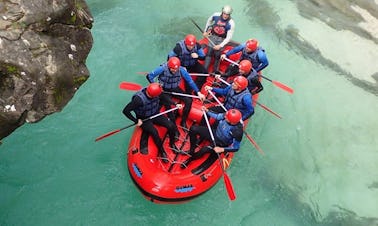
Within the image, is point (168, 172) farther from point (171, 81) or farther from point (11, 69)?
point (11, 69)

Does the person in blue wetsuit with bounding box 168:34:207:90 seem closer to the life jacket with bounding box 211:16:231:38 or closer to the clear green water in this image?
the life jacket with bounding box 211:16:231:38

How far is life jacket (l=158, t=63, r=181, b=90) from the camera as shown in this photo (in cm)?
660

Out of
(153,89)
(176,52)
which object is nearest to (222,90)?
(176,52)

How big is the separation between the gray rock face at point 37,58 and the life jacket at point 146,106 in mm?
1573

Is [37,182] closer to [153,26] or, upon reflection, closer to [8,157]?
[8,157]

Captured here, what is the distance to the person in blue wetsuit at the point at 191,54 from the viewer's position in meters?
7.04

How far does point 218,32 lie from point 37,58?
4.99 meters

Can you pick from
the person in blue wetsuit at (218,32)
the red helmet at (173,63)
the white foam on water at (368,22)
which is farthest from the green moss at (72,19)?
the white foam on water at (368,22)

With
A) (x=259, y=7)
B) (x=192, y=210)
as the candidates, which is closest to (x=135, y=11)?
(x=259, y=7)

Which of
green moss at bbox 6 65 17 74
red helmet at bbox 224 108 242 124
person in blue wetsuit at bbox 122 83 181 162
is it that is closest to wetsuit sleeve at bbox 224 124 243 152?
red helmet at bbox 224 108 242 124

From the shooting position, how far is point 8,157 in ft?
22.7

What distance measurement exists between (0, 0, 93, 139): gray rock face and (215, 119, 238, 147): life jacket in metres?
2.42

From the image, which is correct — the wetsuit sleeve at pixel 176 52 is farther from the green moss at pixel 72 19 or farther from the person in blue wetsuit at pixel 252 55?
the green moss at pixel 72 19

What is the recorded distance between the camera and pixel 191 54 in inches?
285
